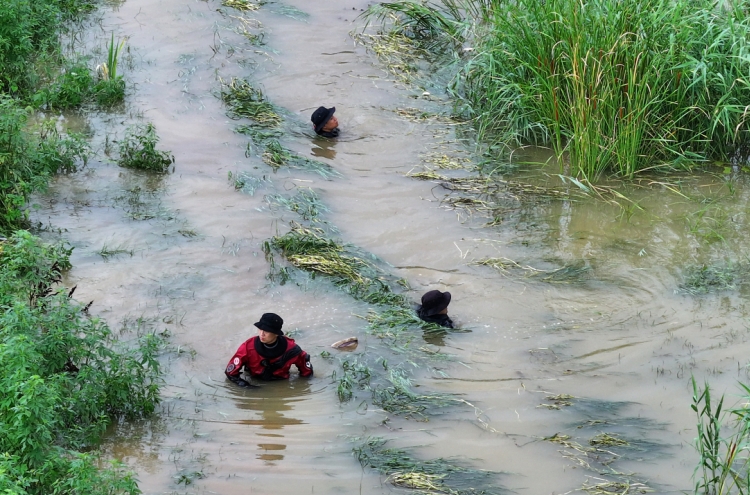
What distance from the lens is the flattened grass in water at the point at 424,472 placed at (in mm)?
5215

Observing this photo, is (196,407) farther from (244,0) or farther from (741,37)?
(244,0)

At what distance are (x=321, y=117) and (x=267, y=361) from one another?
13.2 feet

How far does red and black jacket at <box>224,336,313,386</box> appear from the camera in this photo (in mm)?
6152

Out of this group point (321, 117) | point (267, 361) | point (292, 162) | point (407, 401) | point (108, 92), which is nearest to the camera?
point (407, 401)

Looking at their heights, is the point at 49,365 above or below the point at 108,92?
below

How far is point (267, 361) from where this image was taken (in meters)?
6.18

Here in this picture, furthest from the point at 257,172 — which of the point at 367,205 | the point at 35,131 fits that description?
the point at 35,131

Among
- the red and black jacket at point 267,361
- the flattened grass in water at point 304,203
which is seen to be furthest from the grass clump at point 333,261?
the red and black jacket at point 267,361

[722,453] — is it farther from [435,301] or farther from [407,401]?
[435,301]

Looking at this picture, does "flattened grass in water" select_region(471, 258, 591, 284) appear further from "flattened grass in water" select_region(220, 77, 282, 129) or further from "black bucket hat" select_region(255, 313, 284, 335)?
"flattened grass in water" select_region(220, 77, 282, 129)

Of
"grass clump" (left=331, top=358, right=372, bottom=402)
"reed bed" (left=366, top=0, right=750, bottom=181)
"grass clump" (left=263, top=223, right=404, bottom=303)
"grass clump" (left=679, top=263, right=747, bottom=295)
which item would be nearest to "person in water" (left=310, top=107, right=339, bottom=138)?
"reed bed" (left=366, top=0, right=750, bottom=181)

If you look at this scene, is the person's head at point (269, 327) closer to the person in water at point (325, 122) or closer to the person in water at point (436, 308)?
the person in water at point (436, 308)

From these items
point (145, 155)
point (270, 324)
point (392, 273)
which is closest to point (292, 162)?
point (145, 155)

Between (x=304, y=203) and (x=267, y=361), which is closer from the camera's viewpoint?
(x=267, y=361)
